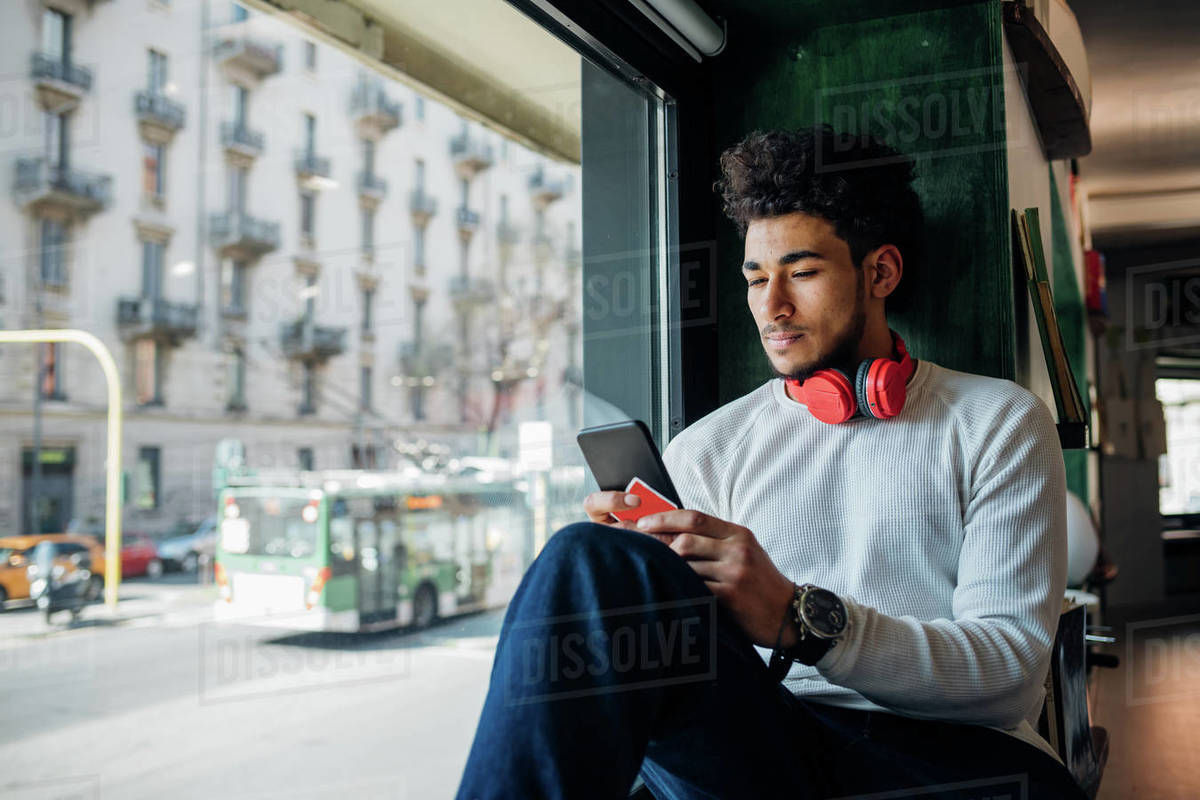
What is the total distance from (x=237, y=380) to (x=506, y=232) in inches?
118

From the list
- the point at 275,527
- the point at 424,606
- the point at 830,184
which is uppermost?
the point at 830,184

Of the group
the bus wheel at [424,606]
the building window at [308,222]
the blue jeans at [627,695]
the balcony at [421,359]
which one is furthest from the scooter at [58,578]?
the bus wheel at [424,606]

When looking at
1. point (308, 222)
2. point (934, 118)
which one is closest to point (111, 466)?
point (934, 118)

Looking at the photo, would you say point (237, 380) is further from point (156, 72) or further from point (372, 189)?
point (372, 189)

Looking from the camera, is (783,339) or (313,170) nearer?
(783,339)

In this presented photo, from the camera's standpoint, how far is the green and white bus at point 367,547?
16.7ft

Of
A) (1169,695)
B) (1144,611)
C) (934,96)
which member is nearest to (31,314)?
(934,96)

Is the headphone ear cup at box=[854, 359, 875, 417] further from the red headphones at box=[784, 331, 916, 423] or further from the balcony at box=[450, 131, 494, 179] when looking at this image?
the balcony at box=[450, 131, 494, 179]

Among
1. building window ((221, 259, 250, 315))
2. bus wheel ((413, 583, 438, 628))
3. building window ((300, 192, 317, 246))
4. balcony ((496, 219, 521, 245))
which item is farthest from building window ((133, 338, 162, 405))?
bus wheel ((413, 583, 438, 628))

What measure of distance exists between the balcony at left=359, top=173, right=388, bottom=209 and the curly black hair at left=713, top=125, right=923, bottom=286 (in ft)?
13.3

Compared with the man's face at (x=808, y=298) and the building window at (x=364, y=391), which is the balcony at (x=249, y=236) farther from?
the man's face at (x=808, y=298)

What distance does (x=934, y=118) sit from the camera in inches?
60.6

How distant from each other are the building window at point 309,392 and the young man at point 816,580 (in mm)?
3415

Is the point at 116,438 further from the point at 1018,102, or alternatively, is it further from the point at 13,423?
the point at 1018,102
